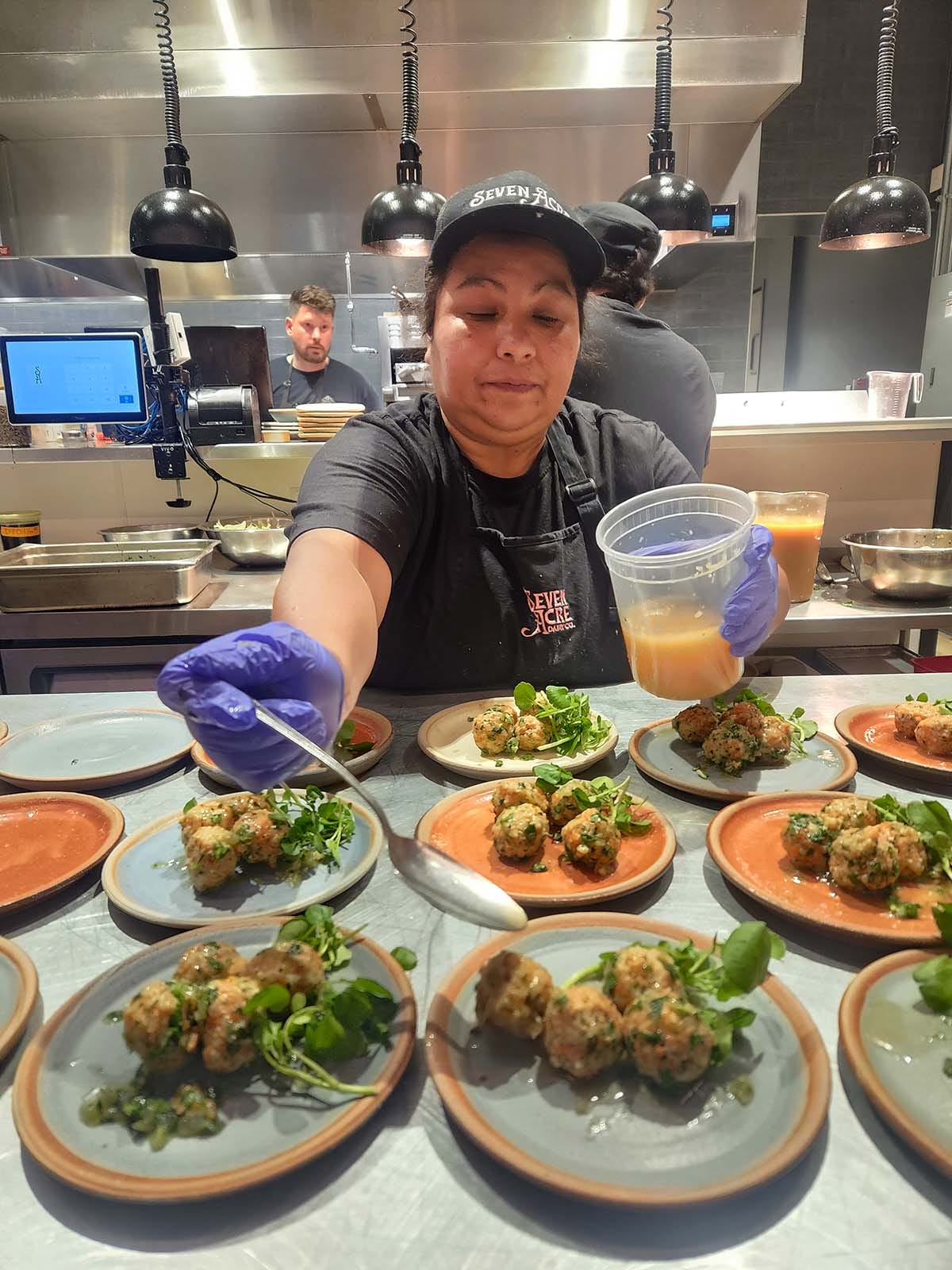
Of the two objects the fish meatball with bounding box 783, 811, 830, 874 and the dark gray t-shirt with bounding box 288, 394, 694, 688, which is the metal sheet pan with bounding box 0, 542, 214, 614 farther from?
the fish meatball with bounding box 783, 811, 830, 874

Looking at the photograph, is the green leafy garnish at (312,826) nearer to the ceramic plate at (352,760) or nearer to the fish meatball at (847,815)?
the ceramic plate at (352,760)

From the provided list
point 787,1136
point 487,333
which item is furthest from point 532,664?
point 787,1136

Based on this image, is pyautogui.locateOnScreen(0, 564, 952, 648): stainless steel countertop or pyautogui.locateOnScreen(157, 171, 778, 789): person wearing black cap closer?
pyautogui.locateOnScreen(157, 171, 778, 789): person wearing black cap

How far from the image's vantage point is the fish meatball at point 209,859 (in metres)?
1.26

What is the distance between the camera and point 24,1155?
2.73 feet

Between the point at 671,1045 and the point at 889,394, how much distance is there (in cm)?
418

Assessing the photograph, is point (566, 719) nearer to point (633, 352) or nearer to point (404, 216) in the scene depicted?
point (633, 352)

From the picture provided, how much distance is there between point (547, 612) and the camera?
7.34ft

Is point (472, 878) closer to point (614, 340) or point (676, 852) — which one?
point (676, 852)

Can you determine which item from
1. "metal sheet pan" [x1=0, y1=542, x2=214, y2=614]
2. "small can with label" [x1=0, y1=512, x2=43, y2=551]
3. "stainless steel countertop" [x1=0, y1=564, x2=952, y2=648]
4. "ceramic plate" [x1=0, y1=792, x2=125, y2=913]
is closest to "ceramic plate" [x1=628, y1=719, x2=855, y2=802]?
"ceramic plate" [x1=0, y1=792, x2=125, y2=913]

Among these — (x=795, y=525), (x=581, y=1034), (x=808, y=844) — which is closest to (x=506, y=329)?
(x=808, y=844)

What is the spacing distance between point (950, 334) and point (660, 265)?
2901 mm

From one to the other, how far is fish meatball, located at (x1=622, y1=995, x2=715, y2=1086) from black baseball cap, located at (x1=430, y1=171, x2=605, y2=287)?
66.4 inches

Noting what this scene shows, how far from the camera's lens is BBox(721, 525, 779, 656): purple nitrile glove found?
5.18 ft
